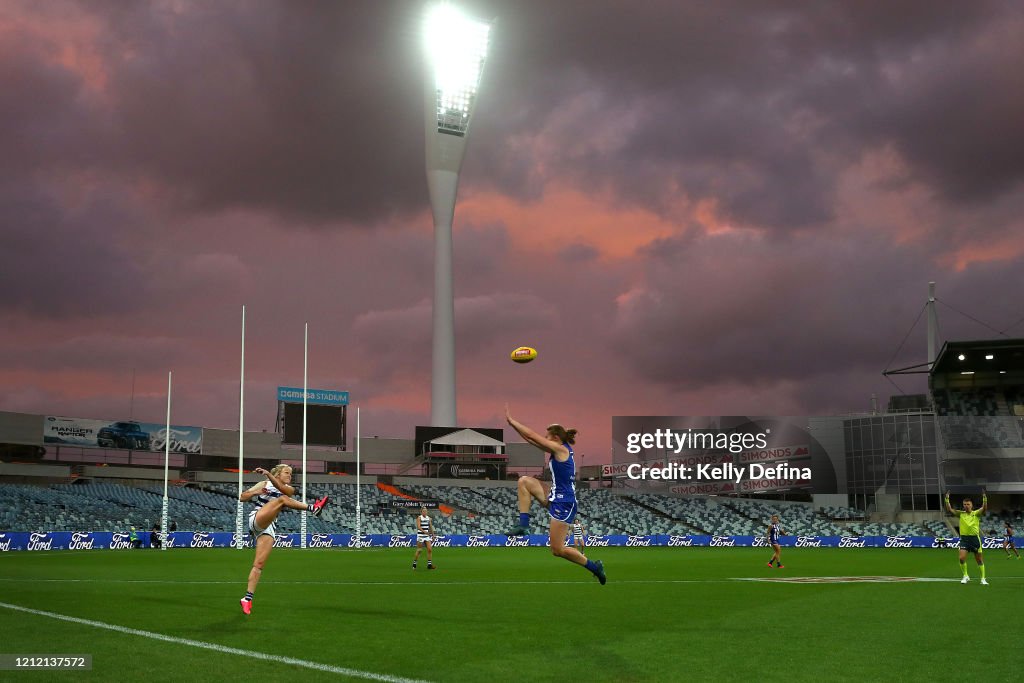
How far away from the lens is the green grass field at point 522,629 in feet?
34.2

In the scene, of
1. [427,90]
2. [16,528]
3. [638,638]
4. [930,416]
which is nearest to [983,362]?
[930,416]

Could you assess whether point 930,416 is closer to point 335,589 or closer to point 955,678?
point 335,589

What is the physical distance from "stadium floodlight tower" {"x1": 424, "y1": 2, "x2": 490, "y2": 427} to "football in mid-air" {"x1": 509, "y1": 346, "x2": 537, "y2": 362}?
7264cm

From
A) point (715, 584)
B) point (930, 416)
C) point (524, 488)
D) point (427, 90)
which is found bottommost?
point (715, 584)

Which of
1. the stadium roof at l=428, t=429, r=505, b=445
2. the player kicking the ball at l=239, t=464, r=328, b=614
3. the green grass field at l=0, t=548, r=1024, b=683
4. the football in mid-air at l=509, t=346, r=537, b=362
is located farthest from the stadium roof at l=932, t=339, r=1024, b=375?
the player kicking the ball at l=239, t=464, r=328, b=614

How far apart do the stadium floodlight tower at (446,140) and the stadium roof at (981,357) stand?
52823 mm

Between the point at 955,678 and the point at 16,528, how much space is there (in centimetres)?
5887

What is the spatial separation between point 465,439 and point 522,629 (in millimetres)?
85896

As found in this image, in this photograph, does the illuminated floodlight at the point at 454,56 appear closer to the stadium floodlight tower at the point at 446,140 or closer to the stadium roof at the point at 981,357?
the stadium floodlight tower at the point at 446,140

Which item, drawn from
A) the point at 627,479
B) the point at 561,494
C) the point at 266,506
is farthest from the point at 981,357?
the point at 266,506

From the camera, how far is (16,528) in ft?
186

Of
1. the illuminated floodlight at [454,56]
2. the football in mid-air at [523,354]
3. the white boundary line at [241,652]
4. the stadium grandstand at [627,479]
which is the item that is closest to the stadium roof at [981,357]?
the stadium grandstand at [627,479]

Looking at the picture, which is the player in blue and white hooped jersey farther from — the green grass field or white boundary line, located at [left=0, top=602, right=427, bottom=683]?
white boundary line, located at [left=0, top=602, right=427, bottom=683]

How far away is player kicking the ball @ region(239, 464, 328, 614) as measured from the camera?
15312 millimetres
